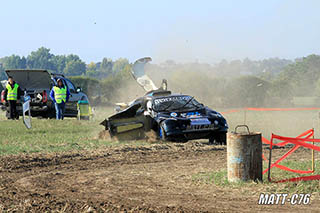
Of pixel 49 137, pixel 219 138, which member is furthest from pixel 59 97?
pixel 219 138

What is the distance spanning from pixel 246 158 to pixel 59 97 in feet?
46.8

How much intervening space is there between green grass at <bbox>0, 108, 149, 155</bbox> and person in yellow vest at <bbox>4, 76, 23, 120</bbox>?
17.8 inches

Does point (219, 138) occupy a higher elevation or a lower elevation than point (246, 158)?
lower

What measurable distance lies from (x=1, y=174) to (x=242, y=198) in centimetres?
481

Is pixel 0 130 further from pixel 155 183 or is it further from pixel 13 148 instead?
pixel 155 183

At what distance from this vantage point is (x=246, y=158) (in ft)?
27.4

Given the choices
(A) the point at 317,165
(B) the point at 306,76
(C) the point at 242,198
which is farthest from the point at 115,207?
(B) the point at 306,76

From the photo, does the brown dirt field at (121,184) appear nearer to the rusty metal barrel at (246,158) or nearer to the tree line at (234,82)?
the rusty metal barrel at (246,158)

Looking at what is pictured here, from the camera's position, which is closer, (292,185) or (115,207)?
(115,207)

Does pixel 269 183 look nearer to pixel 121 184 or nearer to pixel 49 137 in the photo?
pixel 121 184

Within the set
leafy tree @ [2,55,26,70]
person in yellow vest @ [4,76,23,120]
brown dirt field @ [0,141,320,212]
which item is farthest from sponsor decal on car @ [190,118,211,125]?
leafy tree @ [2,55,26,70]

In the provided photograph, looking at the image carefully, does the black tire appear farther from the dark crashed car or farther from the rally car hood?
the rally car hood

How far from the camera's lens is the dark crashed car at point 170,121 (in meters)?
13.8

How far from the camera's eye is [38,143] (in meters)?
14.5
